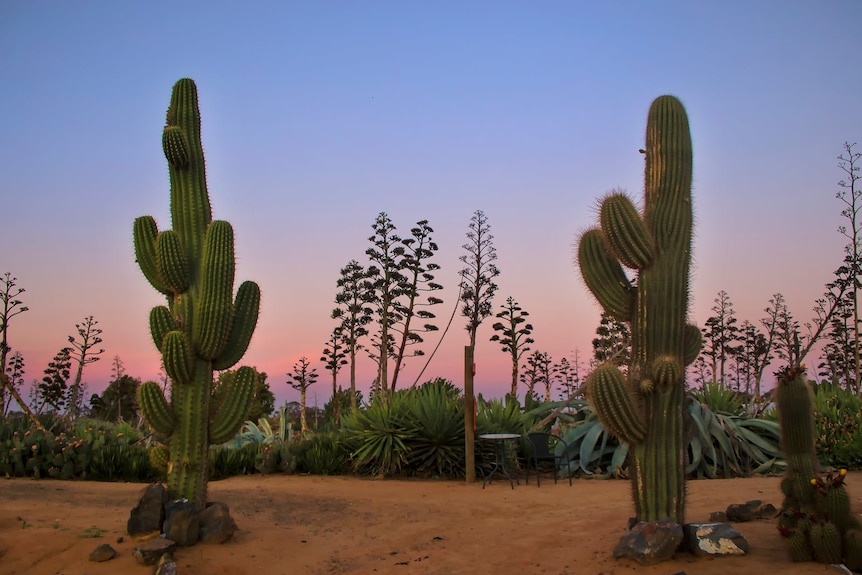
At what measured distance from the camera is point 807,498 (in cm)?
538

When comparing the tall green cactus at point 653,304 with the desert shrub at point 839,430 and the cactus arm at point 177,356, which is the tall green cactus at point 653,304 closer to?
the cactus arm at point 177,356

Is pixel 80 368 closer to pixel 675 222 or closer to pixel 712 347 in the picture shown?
pixel 675 222

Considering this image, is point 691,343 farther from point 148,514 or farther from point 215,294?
point 148,514

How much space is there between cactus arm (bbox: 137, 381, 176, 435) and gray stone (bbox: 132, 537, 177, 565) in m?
1.11

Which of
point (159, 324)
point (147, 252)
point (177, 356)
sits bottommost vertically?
point (177, 356)

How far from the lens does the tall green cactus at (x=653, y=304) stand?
19.0 ft

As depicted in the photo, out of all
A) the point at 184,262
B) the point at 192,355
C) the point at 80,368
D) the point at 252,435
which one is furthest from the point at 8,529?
the point at 80,368

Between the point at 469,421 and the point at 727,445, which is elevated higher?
the point at 469,421

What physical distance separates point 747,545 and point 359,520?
4.21m

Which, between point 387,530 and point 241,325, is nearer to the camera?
point 241,325

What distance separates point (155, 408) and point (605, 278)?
4386mm

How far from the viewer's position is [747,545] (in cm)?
570

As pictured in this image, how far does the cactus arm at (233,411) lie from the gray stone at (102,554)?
1.42m

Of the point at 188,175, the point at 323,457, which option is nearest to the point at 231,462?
the point at 323,457
